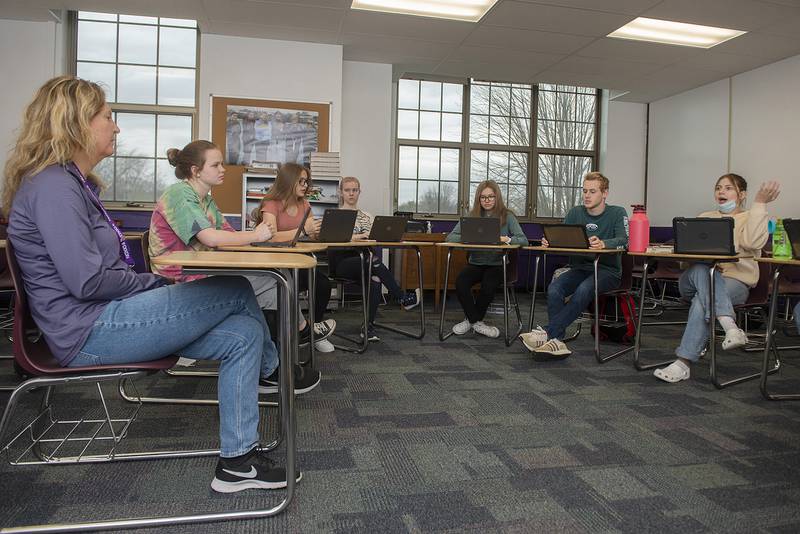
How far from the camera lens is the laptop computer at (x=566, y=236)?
320 centimetres

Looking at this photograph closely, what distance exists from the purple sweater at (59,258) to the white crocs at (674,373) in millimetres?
2564

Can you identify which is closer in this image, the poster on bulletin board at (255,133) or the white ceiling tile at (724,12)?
the white ceiling tile at (724,12)

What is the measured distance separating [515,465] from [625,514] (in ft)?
1.24

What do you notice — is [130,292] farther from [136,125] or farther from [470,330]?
[136,125]

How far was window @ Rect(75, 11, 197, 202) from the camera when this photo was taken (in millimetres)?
5539

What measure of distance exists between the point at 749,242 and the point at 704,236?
31 cm

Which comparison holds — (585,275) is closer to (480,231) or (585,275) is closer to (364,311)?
(480,231)

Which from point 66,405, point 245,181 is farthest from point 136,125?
point 66,405

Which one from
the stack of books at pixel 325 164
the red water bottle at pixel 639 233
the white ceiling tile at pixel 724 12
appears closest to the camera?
the red water bottle at pixel 639 233

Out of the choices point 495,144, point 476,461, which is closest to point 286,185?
point 476,461

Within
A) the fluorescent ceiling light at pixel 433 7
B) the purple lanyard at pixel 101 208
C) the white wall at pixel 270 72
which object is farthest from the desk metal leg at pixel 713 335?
the white wall at pixel 270 72

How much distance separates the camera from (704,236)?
279cm

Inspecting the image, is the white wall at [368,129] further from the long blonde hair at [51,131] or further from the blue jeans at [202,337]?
the long blonde hair at [51,131]

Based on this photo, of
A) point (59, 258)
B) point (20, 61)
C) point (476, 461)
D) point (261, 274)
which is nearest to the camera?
point (59, 258)
